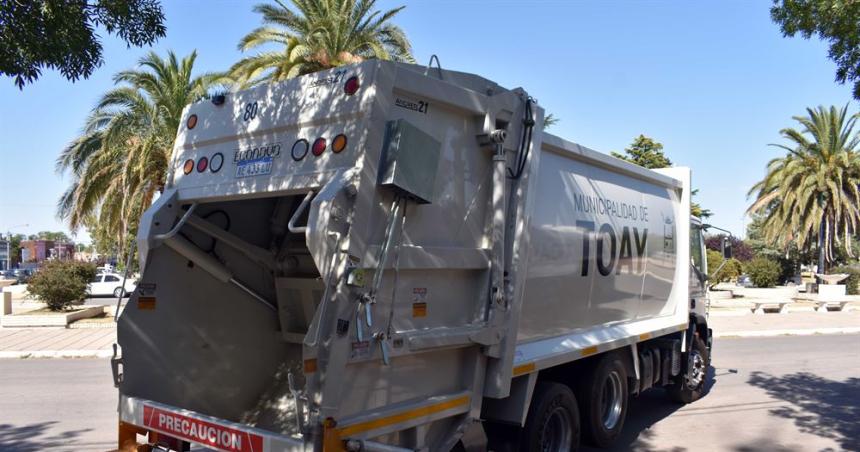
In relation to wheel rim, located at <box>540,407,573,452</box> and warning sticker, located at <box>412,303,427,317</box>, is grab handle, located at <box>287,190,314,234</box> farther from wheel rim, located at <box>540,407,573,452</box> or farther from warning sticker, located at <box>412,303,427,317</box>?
wheel rim, located at <box>540,407,573,452</box>

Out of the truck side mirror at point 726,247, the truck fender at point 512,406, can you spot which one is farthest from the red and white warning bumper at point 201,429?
the truck side mirror at point 726,247

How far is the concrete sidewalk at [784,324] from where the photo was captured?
1872 centimetres

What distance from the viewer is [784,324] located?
2069 cm

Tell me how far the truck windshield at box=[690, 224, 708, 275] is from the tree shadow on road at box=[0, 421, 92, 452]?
7.90 metres

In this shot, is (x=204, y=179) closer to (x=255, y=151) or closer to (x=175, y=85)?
(x=255, y=151)

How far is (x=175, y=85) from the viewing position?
19.2 meters

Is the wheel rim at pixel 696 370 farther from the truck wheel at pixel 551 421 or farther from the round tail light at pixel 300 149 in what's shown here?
the round tail light at pixel 300 149

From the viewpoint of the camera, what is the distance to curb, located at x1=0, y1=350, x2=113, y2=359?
12883mm

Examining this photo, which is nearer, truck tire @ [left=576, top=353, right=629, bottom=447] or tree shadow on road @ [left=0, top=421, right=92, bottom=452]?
truck tire @ [left=576, top=353, right=629, bottom=447]

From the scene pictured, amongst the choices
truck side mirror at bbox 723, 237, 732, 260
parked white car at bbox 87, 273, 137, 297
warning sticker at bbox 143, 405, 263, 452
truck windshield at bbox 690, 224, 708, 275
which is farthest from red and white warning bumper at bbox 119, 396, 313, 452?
parked white car at bbox 87, 273, 137, 297

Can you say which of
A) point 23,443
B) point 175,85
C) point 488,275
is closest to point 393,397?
point 488,275

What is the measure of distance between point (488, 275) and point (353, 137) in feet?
4.67

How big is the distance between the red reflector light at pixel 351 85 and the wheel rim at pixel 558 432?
3142mm

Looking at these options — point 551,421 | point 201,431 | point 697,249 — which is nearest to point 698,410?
point 697,249
